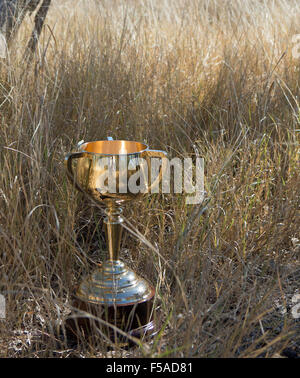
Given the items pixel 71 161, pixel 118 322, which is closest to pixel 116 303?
pixel 118 322

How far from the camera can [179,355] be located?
3.86 ft

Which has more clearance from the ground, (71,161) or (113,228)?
(71,161)

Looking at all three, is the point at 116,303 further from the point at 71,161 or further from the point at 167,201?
the point at 167,201

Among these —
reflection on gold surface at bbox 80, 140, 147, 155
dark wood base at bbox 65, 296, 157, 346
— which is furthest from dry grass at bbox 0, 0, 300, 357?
reflection on gold surface at bbox 80, 140, 147, 155

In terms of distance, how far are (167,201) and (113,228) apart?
24.0 inches

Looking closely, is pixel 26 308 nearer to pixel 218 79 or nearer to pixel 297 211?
pixel 297 211

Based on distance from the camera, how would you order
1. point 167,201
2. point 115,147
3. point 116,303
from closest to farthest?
1. point 116,303
2. point 115,147
3. point 167,201

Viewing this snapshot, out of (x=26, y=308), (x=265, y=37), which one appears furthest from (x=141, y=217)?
(x=265, y=37)

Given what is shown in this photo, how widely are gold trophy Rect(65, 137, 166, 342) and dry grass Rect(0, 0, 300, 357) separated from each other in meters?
0.06

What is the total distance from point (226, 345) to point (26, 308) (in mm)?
593

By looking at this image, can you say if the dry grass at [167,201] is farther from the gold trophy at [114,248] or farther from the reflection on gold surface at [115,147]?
the reflection on gold surface at [115,147]

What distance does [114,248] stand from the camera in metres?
1.43

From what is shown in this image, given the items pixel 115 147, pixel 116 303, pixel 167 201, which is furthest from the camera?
pixel 167 201

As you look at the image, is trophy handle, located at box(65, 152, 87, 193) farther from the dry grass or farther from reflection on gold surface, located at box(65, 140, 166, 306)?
the dry grass
